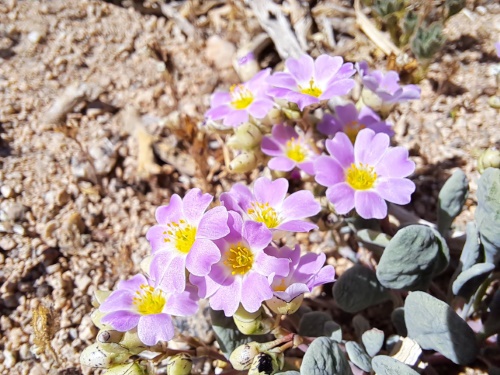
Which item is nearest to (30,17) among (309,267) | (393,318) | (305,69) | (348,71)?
(305,69)

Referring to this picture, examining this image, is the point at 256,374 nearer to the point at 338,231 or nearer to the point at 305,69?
the point at 338,231

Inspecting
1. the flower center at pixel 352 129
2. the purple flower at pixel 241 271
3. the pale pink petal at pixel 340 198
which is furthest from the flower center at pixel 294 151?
the purple flower at pixel 241 271

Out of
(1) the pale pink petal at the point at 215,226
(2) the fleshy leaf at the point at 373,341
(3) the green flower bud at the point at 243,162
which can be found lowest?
(2) the fleshy leaf at the point at 373,341

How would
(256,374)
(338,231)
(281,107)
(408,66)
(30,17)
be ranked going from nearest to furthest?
(256,374), (281,107), (338,231), (408,66), (30,17)

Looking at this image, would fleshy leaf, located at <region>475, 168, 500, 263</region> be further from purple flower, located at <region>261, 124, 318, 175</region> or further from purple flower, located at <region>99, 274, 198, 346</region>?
purple flower, located at <region>99, 274, 198, 346</region>

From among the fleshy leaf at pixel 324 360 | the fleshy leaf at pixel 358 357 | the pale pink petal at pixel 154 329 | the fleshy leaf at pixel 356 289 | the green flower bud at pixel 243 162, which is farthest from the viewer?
the green flower bud at pixel 243 162

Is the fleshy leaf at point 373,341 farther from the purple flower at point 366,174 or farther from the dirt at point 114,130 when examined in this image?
the dirt at point 114,130

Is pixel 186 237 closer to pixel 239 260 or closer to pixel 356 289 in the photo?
pixel 239 260

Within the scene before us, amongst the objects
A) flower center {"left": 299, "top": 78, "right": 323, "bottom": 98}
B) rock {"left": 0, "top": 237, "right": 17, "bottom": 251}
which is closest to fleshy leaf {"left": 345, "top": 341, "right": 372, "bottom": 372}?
flower center {"left": 299, "top": 78, "right": 323, "bottom": 98}
